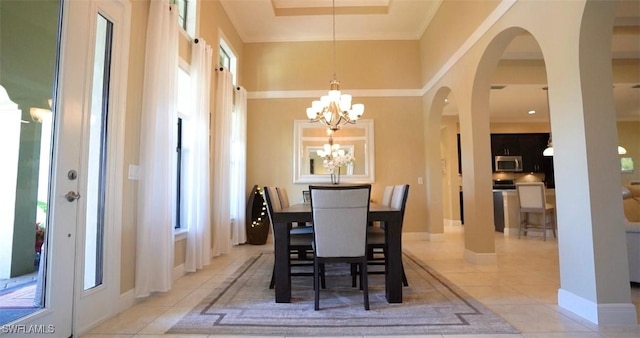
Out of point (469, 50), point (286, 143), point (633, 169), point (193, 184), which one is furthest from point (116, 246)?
point (633, 169)

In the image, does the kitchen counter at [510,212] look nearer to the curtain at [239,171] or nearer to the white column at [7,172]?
the curtain at [239,171]

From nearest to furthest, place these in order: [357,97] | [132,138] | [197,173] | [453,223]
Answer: [132,138] → [197,173] → [357,97] → [453,223]

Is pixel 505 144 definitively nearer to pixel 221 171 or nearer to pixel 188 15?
pixel 221 171

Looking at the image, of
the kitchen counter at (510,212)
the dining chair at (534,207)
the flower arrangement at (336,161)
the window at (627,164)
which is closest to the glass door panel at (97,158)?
the flower arrangement at (336,161)

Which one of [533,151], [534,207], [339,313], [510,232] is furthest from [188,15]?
[533,151]

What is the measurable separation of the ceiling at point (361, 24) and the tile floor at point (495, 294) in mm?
3209

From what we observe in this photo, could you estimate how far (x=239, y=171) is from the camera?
17.0 feet

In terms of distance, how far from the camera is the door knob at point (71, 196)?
184cm

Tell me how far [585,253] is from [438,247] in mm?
2829

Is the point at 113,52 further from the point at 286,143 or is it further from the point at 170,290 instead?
the point at 286,143

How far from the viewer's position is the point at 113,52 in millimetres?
2240

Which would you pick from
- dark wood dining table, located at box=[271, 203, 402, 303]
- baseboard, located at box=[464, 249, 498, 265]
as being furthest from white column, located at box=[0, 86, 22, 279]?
baseboard, located at box=[464, 249, 498, 265]

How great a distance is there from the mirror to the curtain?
0.96m

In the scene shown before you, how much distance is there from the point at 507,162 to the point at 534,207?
4008 millimetres
